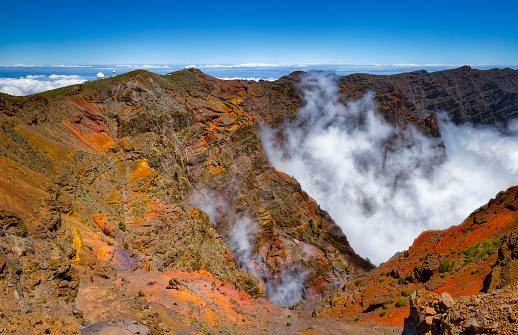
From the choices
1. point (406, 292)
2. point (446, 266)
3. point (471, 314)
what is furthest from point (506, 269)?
point (406, 292)

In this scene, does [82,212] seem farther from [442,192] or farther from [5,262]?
[442,192]

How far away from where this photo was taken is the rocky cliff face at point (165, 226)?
50.9ft

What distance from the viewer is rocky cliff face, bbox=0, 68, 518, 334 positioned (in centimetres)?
1550

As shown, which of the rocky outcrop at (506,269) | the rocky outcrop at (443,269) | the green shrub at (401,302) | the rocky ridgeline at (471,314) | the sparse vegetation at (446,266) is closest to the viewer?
the rocky ridgeline at (471,314)

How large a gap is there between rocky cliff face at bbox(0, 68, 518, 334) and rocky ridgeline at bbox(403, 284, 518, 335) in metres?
4.45

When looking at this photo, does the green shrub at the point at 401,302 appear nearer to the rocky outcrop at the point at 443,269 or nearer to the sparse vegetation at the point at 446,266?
the rocky outcrop at the point at 443,269

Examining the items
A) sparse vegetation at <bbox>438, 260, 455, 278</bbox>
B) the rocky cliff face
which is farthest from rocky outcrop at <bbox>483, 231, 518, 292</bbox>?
sparse vegetation at <bbox>438, 260, 455, 278</bbox>

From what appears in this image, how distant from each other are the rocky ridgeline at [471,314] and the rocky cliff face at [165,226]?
175 inches

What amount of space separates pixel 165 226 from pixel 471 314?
30.1 m

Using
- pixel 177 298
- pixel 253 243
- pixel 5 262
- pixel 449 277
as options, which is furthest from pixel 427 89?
pixel 5 262

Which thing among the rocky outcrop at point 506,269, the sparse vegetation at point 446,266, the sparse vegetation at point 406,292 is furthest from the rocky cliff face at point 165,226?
the sparse vegetation at point 406,292

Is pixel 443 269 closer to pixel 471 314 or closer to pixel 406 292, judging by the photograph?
pixel 406 292

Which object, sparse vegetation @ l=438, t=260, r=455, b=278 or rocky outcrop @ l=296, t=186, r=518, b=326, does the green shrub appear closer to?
rocky outcrop @ l=296, t=186, r=518, b=326

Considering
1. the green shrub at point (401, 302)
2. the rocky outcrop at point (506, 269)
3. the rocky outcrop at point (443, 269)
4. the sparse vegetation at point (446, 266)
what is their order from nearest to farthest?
the rocky outcrop at point (506, 269) → the rocky outcrop at point (443, 269) → the sparse vegetation at point (446, 266) → the green shrub at point (401, 302)
